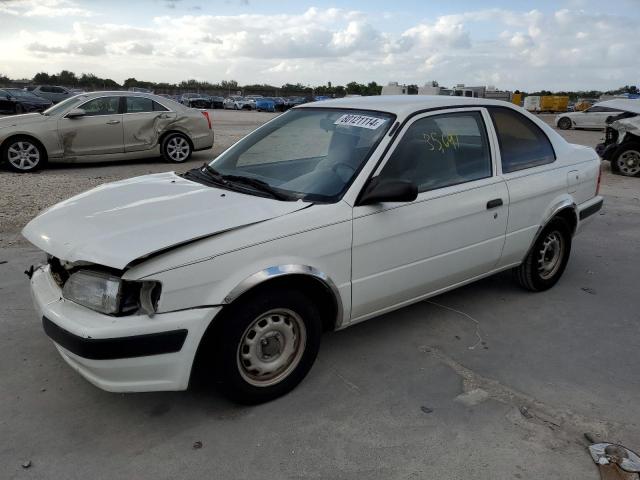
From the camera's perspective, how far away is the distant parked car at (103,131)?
9.52 meters

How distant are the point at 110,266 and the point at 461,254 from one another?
7.63 ft

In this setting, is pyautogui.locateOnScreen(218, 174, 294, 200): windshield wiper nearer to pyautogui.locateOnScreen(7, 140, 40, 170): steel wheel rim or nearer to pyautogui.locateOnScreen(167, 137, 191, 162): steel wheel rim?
pyautogui.locateOnScreen(7, 140, 40, 170): steel wheel rim

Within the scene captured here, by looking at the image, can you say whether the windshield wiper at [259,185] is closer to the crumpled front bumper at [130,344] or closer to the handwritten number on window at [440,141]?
the crumpled front bumper at [130,344]

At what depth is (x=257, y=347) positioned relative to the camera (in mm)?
2936

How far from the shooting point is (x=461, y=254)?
379cm

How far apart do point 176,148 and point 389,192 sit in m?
8.72

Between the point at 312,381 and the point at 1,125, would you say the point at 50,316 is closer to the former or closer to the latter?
the point at 312,381

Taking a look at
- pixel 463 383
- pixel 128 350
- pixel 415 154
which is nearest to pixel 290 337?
pixel 128 350

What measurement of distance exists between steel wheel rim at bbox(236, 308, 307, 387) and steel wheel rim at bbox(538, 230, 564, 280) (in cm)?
251

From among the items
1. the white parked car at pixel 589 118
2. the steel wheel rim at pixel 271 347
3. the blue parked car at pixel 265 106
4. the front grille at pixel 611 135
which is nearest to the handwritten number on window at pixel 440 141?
the steel wheel rim at pixel 271 347

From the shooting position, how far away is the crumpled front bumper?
8.19 feet

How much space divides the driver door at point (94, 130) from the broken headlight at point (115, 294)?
26.6 feet

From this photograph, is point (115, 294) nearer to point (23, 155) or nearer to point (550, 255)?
point (550, 255)

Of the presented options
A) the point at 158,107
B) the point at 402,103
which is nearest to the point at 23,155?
the point at 158,107
